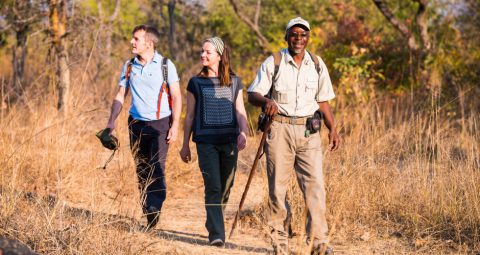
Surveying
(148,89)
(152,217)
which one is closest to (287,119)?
(148,89)

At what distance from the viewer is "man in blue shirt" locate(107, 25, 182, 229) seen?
256 inches

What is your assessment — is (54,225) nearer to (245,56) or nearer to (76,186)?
(76,186)

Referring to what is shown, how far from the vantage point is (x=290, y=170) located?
5777mm

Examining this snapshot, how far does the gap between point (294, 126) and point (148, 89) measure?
1.42m

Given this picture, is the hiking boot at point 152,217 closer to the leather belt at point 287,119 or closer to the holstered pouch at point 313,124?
the leather belt at point 287,119

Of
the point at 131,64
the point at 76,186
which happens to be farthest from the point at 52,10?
the point at 131,64

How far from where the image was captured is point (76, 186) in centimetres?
838

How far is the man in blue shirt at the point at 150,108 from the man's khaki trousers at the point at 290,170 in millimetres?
1138

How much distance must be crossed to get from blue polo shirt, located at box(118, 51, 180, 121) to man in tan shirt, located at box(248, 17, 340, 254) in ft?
3.72

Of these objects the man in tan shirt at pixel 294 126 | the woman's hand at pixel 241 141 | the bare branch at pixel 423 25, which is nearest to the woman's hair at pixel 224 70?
the woman's hand at pixel 241 141

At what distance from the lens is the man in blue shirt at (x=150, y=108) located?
651 cm

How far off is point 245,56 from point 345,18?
549 cm

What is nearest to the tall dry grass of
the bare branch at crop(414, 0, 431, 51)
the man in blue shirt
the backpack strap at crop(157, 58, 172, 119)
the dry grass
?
the dry grass

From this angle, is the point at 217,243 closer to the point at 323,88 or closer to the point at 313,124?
the point at 313,124
